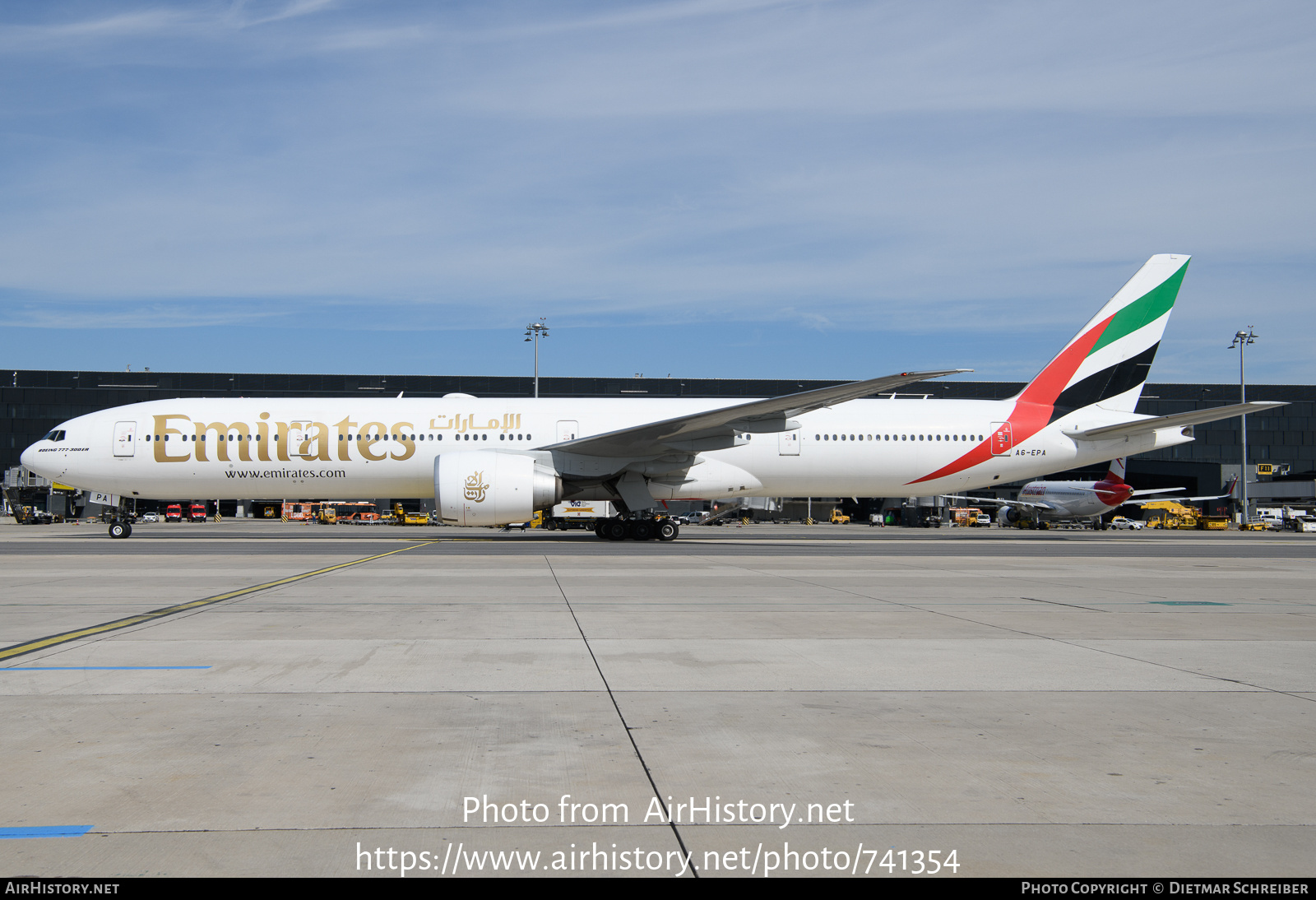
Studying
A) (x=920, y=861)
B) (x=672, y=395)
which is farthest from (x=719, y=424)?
(x=672, y=395)

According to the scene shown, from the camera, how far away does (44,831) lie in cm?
314

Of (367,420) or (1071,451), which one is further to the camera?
(1071,451)

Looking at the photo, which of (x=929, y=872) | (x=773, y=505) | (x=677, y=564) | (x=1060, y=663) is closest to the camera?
(x=929, y=872)

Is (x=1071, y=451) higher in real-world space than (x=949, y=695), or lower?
higher

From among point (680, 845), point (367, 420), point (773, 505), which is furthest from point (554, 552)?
point (773, 505)

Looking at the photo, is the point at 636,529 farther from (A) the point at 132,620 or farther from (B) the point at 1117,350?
(A) the point at 132,620

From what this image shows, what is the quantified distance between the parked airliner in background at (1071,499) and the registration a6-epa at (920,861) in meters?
47.5

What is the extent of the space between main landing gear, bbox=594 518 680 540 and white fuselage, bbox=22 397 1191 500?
0.82 m

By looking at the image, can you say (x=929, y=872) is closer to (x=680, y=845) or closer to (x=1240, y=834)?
(x=680, y=845)

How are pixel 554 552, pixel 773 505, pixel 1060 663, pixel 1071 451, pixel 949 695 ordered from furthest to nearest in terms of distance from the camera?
pixel 773 505 < pixel 1071 451 < pixel 554 552 < pixel 1060 663 < pixel 949 695

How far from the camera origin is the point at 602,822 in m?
3.27

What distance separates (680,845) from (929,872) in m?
0.83

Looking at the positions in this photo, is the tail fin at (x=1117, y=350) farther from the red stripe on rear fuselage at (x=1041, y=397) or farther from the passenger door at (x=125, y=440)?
the passenger door at (x=125, y=440)

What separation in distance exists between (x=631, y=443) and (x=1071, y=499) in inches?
1450
